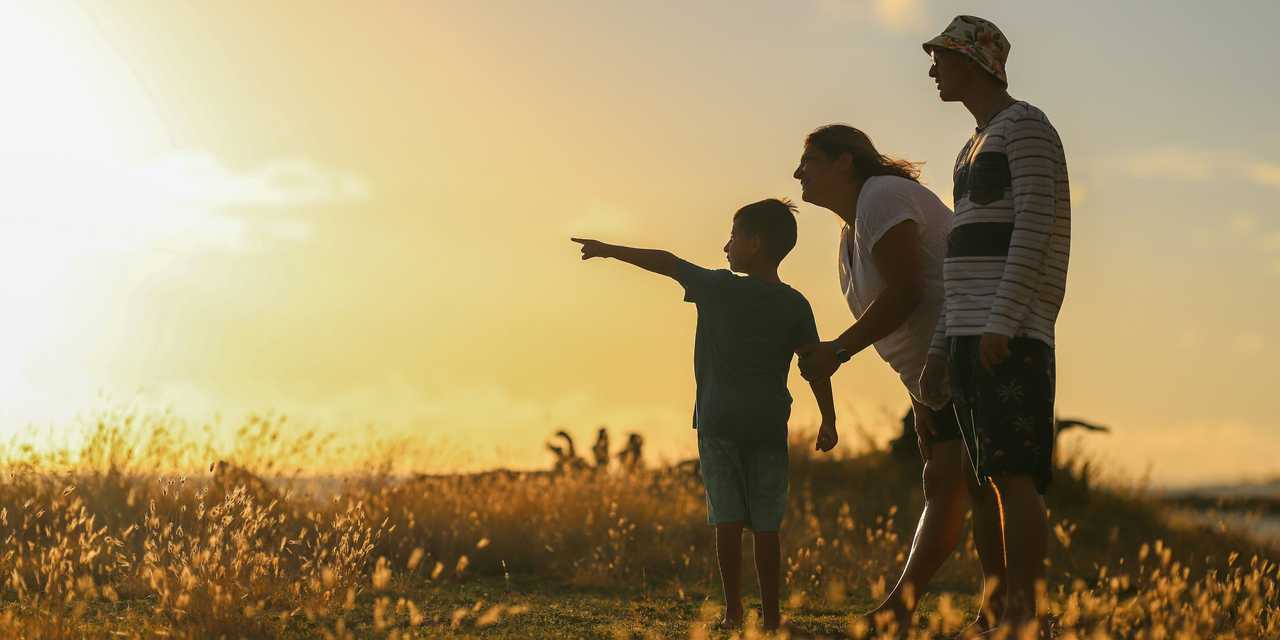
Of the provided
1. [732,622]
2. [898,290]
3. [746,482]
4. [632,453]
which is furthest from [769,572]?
[632,453]

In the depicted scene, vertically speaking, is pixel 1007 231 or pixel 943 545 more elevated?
pixel 1007 231

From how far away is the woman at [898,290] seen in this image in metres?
4.79

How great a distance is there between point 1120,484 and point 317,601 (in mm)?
9936

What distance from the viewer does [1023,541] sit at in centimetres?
436

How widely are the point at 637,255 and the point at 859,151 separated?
3.30ft

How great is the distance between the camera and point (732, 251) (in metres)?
5.31

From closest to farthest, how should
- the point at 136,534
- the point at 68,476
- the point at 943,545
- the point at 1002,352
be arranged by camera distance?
1. the point at 1002,352
2. the point at 943,545
3. the point at 136,534
4. the point at 68,476

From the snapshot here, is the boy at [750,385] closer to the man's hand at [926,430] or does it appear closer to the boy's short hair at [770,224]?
the boy's short hair at [770,224]

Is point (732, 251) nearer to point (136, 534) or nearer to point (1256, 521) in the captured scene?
point (136, 534)

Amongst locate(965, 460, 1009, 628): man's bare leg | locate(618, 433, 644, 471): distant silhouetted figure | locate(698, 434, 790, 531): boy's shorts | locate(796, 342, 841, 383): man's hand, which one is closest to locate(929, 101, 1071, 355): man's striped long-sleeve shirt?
locate(796, 342, 841, 383): man's hand

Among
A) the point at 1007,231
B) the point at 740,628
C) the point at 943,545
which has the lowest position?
the point at 740,628

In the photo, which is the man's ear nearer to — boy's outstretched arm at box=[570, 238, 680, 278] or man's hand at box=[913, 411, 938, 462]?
boy's outstretched arm at box=[570, 238, 680, 278]

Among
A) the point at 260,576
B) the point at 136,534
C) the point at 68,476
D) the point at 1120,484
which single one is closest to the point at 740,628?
the point at 260,576

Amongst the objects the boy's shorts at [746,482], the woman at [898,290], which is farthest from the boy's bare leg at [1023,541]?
the boy's shorts at [746,482]
